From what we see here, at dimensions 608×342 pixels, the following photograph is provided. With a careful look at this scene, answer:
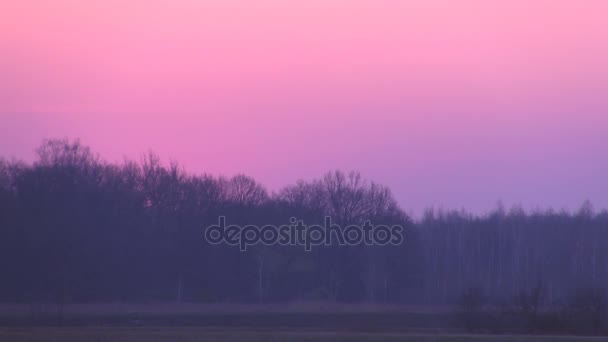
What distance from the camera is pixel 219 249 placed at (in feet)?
208

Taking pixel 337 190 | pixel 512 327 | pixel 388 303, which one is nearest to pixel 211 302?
pixel 388 303

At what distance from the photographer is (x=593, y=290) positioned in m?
36.7

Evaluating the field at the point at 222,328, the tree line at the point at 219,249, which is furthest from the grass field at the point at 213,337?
the tree line at the point at 219,249

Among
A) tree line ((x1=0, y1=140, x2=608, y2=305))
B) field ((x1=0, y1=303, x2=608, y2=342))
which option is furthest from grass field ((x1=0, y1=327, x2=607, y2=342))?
tree line ((x1=0, y1=140, x2=608, y2=305))

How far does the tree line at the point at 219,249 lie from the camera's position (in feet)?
179

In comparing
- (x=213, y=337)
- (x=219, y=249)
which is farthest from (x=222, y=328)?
(x=219, y=249)

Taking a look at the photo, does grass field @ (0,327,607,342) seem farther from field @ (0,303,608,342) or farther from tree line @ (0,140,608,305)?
tree line @ (0,140,608,305)

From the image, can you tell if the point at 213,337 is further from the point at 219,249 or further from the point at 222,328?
the point at 219,249

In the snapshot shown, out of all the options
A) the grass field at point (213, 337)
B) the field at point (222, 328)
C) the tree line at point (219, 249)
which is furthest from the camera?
the tree line at point (219, 249)

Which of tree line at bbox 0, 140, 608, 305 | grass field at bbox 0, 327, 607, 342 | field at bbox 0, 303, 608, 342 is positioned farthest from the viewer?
tree line at bbox 0, 140, 608, 305

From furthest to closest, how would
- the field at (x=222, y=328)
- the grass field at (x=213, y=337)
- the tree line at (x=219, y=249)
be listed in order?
the tree line at (x=219, y=249) < the field at (x=222, y=328) < the grass field at (x=213, y=337)

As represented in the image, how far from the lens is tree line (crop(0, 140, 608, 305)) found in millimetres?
54469

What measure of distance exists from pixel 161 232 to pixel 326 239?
49.7 feet

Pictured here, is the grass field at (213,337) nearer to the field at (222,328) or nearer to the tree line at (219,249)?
the field at (222,328)
